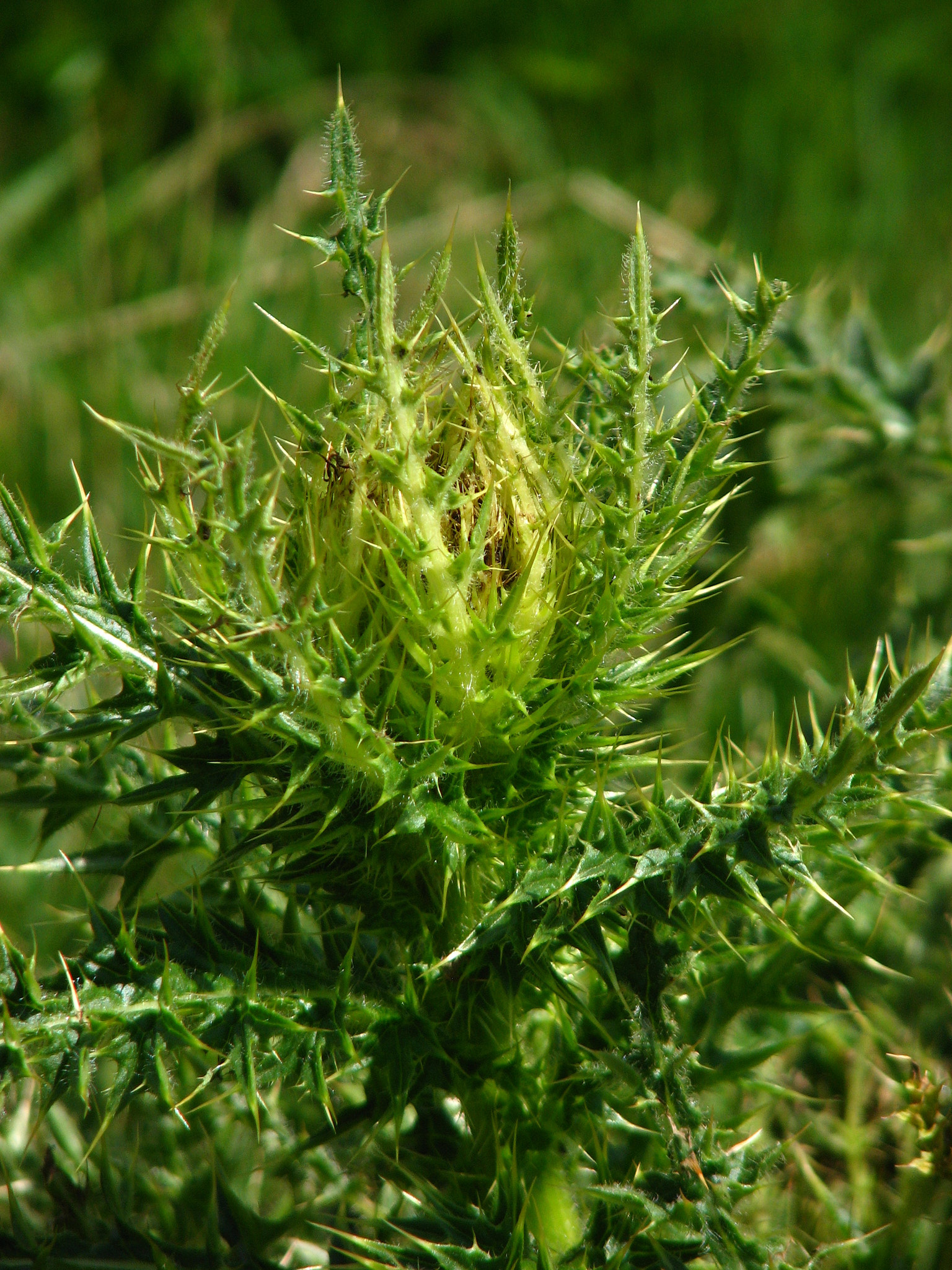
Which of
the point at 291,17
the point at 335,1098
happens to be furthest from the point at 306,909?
the point at 291,17

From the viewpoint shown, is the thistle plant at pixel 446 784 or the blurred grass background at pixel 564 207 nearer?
the thistle plant at pixel 446 784

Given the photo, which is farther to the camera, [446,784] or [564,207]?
[564,207]

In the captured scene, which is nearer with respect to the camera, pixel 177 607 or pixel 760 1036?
pixel 177 607

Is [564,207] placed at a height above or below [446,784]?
above

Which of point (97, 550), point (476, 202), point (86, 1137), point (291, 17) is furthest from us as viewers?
point (291, 17)

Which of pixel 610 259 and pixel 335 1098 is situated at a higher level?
pixel 610 259

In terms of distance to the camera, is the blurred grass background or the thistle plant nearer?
the thistle plant

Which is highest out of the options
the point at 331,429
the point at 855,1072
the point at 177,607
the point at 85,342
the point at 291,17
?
the point at 291,17

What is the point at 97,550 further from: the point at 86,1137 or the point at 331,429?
the point at 86,1137
